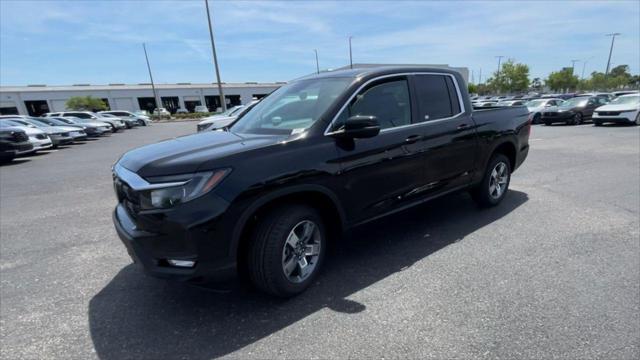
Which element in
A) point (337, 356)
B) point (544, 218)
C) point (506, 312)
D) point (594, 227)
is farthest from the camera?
point (544, 218)

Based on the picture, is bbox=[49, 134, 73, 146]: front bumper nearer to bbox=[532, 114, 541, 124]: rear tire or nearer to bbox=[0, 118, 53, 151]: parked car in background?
bbox=[0, 118, 53, 151]: parked car in background

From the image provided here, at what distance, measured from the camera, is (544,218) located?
4637 mm

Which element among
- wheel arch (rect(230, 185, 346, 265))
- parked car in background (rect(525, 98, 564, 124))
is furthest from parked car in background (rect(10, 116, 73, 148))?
parked car in background (rect(525, 98, 564, 124))

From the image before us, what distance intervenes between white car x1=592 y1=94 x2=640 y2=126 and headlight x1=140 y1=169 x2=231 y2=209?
20.2 metres

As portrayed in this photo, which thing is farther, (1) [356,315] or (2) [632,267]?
(2) [632,267]

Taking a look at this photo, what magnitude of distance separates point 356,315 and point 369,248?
1.24m

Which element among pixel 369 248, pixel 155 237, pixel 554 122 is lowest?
pixel 554 122

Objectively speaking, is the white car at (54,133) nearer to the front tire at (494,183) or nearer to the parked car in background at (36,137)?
the parked car in background at (36,137)

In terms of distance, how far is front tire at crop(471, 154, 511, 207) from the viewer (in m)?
4.84

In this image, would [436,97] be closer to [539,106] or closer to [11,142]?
[11,142]

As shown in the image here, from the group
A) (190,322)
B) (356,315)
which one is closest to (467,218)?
(356,315)

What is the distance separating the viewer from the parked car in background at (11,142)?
11.0 meters

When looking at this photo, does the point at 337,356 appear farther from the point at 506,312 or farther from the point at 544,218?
the point at 544,218

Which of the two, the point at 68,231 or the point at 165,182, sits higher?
the point at 165,182
